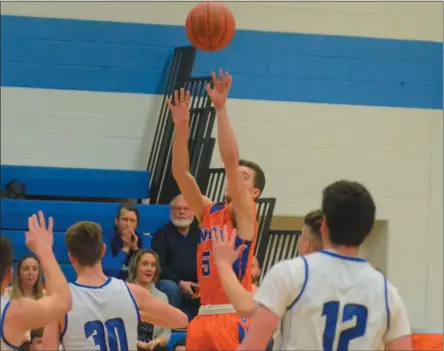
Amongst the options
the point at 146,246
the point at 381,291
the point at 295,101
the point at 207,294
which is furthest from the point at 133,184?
the point at 381,291

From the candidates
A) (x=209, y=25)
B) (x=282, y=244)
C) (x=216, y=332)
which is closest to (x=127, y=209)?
(x=282, y=244)

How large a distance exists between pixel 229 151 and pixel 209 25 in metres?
2.20

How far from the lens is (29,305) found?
353cm

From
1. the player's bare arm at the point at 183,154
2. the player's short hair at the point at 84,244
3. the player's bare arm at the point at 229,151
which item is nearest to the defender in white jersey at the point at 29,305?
the player's short hair at the point at 84,244

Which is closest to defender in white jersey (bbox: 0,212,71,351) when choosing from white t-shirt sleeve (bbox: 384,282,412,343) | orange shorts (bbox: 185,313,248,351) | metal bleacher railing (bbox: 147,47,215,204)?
white t-shirt sleeve (bbox: 384,282,412,343)

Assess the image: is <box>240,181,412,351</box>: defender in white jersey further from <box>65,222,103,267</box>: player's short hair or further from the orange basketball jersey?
the orange basketball jersey

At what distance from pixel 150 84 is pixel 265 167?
1.55 m

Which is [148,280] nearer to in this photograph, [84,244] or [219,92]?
[219,92]

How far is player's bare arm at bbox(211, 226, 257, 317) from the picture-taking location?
352cm

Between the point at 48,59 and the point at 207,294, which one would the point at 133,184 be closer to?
the point at 48,59

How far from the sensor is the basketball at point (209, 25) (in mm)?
6809

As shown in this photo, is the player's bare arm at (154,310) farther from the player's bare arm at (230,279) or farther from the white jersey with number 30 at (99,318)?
the player's bare arm at (230,279)

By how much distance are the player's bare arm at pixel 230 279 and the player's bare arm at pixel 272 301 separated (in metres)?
0.18

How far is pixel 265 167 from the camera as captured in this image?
32.8ft
